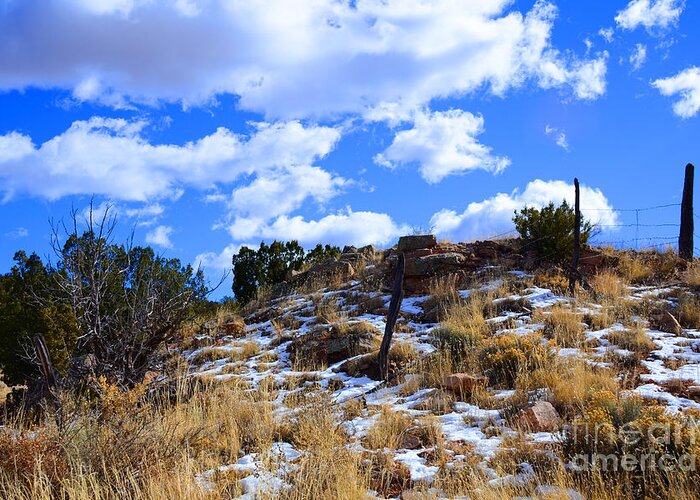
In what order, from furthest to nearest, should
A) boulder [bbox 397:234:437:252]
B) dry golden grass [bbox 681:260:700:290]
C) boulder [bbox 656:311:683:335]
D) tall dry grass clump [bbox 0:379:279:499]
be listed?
boulder [bbox 397:234:437:252], dry golden grass [bbox 681:260:700:290], boulder [bbox 656:311:683:335], tall dry grass clump [bbox 0:379:279:499]

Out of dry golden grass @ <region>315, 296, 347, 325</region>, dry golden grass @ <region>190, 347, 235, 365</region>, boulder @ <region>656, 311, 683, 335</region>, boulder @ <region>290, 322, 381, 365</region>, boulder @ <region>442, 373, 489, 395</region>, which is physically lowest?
boulder @ <region>442, 373, 489, 395</region>

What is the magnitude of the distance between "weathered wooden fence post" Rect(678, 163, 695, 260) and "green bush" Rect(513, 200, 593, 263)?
2556 millimetres

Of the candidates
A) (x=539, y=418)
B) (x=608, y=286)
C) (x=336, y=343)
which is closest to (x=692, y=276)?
(x=608, y=286)

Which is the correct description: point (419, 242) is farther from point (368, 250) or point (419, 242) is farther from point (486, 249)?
point (368, 250)

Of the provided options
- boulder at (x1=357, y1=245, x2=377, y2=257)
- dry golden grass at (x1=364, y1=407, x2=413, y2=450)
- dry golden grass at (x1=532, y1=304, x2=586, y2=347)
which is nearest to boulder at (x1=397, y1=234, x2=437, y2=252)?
boulder at (x1=357, y1=245, x2=377, y2=257)

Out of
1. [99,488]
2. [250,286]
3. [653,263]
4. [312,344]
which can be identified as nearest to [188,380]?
[312,344]

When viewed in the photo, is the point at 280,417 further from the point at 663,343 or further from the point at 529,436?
the point at 663,343

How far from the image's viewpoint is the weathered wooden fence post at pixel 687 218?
677 inches

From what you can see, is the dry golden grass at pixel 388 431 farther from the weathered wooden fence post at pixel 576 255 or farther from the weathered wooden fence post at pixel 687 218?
the weathered wooden fence post at pixel 687 218

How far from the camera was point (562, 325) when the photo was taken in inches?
455

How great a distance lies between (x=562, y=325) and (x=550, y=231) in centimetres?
615

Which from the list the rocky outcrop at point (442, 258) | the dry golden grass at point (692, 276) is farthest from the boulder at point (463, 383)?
the dry golden grass at point (692, 276)

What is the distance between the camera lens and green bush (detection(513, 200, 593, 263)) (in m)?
16.9

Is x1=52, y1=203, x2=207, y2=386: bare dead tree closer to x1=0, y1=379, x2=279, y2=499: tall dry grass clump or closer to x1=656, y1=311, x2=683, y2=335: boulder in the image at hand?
x1=0, y1=379, x2=279, y2=499: tall dry grass clump
